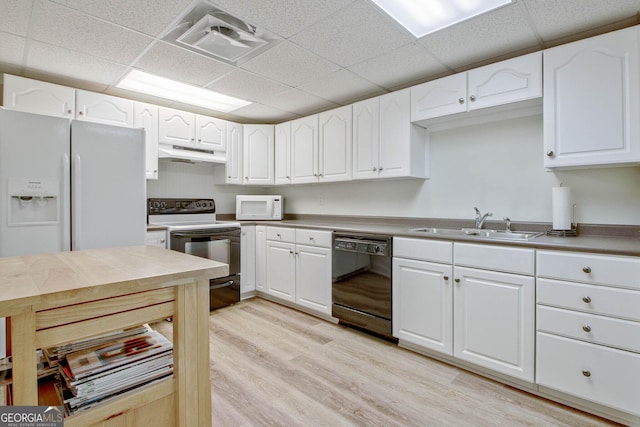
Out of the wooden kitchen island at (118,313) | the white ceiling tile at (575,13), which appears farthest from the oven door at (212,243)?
the white ceiling tile at (575,13)

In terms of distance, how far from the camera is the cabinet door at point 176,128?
3.25m

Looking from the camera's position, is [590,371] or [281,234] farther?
[281,234]

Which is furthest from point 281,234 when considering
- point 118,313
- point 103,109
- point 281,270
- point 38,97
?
point 118,313

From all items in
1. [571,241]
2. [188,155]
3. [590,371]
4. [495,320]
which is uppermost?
[188,155]

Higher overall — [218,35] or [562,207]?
[218,35]

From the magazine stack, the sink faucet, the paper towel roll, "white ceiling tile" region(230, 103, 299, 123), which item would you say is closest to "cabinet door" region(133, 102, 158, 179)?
"white ceiling tile" region(230, 103, 299, 123)

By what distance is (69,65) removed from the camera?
2.48m

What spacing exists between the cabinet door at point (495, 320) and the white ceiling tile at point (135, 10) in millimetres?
2408

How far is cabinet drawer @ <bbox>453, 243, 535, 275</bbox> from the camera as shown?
6.08 ft

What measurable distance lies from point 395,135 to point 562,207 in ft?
4.43

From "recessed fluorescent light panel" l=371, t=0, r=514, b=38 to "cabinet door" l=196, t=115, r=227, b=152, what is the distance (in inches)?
95.0

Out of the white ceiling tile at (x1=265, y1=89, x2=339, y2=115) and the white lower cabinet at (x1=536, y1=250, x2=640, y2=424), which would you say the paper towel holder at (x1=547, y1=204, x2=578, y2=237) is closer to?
the white lower cabinet at (x1=536, y1=250, x2=640, y2=424)

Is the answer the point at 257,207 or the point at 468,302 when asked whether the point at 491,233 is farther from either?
the point at 257,207

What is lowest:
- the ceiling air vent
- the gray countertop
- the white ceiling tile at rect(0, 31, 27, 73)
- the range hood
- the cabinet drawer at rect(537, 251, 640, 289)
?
the cabinet drawer at rect(537, 251, 640, 289)
